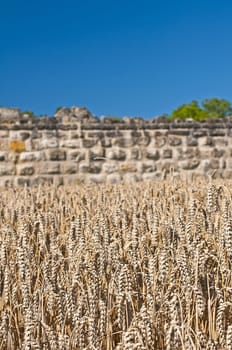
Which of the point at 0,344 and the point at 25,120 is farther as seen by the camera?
the point at 25,120

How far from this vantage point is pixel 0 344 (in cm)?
186

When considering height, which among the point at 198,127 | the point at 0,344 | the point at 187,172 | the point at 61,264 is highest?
the point at 198,127

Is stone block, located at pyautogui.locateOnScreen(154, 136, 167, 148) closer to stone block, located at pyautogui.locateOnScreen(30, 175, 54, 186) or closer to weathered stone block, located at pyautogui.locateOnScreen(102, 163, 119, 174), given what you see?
weathered stone block, located at pyautogui.locateOnScreen(102, 163, 119, 174)

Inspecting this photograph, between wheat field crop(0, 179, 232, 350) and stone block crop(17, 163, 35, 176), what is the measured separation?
5825mm

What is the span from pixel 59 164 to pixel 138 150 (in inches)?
44.7

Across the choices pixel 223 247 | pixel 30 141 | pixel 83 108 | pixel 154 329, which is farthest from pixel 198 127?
pixel 154 329

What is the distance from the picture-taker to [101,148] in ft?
31.0

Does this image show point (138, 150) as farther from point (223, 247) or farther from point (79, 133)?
point (223, 247)

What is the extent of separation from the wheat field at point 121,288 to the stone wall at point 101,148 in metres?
5.86

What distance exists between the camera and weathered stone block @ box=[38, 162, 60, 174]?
9297 millimetres

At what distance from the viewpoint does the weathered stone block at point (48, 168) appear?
9297 mm

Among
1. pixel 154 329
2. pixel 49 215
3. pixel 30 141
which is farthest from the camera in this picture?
pixel 30 141

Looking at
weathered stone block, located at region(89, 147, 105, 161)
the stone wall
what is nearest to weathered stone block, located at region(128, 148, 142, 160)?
the stone wall

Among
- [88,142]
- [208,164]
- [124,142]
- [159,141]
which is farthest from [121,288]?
[208,164]
